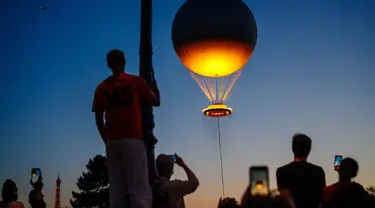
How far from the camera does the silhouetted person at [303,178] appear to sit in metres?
6.82

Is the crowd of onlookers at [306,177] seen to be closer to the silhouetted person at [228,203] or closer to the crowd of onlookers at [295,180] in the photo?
the crowd of onlookers at [295,180]

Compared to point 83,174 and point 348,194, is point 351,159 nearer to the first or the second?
point 348,194

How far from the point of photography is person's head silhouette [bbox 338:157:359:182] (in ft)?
22.1

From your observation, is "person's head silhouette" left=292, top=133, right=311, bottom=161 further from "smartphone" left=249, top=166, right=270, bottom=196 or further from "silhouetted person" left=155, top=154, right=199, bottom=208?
"smartphone" left=249, top=166, right=270, bottom=196

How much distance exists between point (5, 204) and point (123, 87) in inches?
90.9

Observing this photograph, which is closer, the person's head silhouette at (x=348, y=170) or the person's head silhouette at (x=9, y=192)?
the person's head silhouette at (x=348, y=170)

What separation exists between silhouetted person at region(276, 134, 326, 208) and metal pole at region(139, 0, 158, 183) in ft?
5.37

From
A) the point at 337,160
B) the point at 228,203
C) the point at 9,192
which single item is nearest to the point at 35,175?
the point at 9,192

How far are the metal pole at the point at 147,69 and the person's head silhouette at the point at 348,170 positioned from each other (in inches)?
89.4

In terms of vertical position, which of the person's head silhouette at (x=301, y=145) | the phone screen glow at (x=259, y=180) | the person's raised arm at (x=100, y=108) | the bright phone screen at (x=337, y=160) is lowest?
the phone screen glow at (x=259, y=180)

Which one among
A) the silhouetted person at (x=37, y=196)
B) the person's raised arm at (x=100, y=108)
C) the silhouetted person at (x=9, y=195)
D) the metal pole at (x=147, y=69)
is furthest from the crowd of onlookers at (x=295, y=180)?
the silhouetted person at (x=9, y=195)

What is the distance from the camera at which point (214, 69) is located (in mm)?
15414

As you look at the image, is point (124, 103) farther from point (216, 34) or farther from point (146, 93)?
point (216, 34)

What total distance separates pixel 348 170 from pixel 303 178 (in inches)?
20.6
